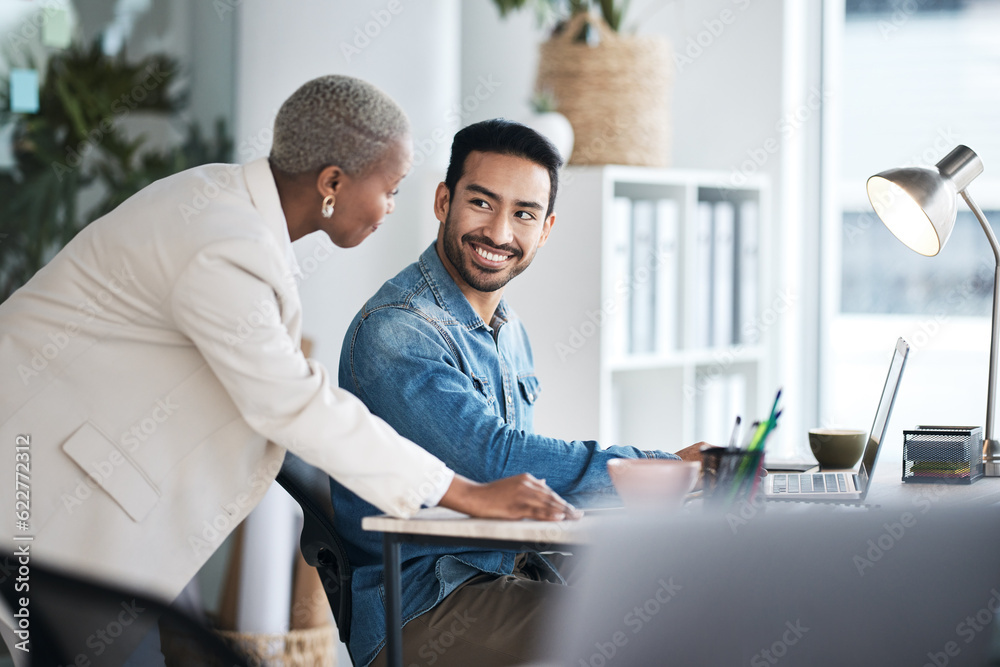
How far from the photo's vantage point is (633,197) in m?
3.14

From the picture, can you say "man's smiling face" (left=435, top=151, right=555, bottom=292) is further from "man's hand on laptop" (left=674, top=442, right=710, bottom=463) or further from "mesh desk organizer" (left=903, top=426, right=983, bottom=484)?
"mesh desk organizer" (left=903, top=426, right=983, bottom=484)

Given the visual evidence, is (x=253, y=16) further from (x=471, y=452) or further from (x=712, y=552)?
(x=712, y=552)

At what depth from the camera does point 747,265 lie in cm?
321

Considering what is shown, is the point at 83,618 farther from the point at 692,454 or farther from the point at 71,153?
the point at 71,153

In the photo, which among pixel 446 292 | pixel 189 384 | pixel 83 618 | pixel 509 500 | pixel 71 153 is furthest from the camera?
pixel 71 153

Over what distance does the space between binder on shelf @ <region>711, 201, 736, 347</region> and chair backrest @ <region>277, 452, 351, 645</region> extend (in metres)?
1.84

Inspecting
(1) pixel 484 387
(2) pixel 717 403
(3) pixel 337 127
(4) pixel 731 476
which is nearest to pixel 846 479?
(4) pixel 731 476

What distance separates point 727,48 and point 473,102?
34.4 inches

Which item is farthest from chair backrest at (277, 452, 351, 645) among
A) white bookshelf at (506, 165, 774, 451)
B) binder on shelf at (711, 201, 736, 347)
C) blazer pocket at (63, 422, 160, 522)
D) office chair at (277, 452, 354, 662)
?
binder on shelf at (711, 201, 736, 347)

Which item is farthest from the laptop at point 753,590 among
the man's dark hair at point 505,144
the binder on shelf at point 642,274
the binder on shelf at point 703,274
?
the binder on shelf at point 703,274

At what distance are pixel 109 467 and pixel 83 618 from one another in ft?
0.90

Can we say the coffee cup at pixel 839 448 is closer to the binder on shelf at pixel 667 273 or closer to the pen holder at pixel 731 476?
the pen holder at pixel 731 476

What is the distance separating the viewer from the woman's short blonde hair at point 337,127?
1.44 metres

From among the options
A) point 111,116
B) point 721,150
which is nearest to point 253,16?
point 111,116
